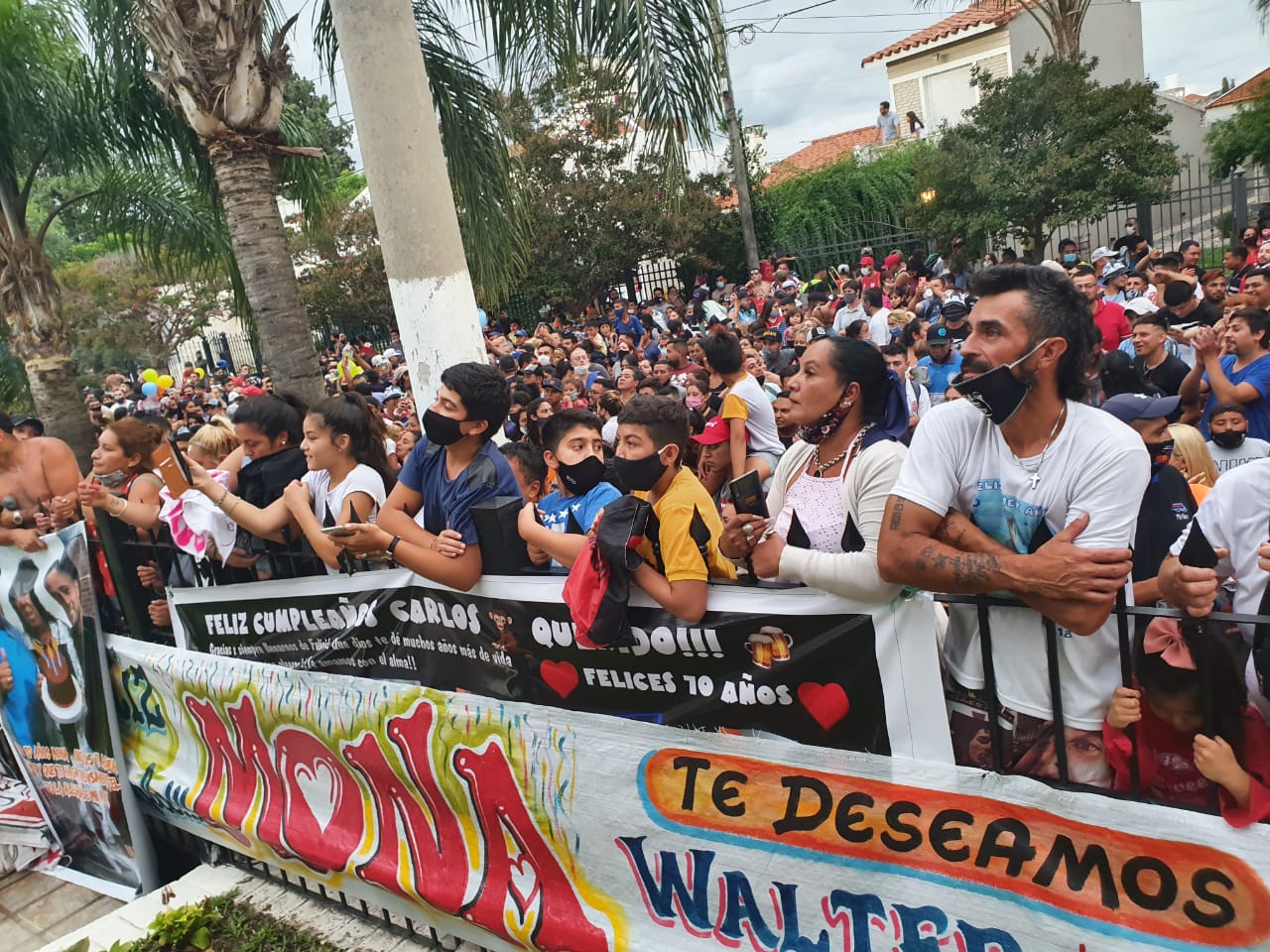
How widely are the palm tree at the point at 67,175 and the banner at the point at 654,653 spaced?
6616 mm

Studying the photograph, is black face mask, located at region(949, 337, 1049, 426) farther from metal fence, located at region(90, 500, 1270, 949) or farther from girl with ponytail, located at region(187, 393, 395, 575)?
girl with ponytail, located at region(187, 393, 395, 575)

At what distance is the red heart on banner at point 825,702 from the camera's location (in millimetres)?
2607

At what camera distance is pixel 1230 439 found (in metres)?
5.10

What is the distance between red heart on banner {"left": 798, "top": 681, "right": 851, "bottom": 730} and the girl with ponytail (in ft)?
6.50

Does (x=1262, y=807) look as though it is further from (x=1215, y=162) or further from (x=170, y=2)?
(x=1215, y=162)

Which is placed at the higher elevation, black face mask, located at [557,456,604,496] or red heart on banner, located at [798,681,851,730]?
black face mask, located at [557,456,604,496]

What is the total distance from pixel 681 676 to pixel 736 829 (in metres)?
0.45

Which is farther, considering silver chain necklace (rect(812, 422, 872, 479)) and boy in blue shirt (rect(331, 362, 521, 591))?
boy in blue shirt (rect(331, 362, 521, 591))

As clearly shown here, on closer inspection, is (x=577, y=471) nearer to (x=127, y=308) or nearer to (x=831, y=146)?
(x=127, y=308)

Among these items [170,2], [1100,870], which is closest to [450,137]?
[170,2]

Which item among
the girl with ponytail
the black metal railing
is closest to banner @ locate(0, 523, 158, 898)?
the black metal railing

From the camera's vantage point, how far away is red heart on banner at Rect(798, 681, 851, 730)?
261 centimetres

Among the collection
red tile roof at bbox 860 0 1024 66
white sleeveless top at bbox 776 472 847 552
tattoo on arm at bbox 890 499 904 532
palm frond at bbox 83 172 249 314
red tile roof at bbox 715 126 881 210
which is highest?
red tile roof at bbox 860 0 1024 66

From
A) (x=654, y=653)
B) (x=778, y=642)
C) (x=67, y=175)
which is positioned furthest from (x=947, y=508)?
(x=67, y=175)
